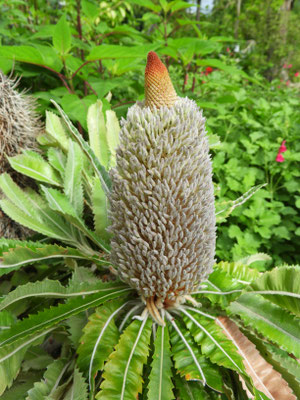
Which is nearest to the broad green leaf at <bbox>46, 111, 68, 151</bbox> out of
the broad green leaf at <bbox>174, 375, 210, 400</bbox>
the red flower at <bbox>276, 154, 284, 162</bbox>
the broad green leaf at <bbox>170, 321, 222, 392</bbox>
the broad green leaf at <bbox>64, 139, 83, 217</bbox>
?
the broad green leaf at <bbox>64, 139, 83, 217</bbox>

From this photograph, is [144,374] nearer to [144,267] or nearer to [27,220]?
[144,267]

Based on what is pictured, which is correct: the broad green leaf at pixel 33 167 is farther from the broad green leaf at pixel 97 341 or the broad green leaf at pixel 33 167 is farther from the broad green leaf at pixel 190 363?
the broad green leaf at pixel 190 363

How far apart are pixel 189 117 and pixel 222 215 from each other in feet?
2.05

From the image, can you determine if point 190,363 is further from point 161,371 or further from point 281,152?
point 281,152

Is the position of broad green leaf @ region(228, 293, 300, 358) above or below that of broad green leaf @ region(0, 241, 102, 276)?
below

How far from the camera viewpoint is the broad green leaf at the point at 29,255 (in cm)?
113

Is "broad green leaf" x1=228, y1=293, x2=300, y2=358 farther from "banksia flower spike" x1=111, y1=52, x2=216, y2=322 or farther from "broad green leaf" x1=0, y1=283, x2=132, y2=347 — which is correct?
"broad green leaf" x1=0, y1=283, x2=132, y2=347

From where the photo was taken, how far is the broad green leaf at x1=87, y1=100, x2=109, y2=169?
1.58m

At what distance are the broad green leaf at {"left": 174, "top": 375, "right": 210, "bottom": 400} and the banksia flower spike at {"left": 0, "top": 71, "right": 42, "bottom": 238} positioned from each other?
1.08 meters

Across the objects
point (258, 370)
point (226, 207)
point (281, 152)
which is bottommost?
point (258, 370)

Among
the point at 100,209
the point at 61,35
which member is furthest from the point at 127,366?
the point at 61,35

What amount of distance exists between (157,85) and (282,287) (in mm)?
736

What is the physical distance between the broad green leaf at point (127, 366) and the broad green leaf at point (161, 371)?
0.11 ft

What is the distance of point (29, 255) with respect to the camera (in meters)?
1.18
